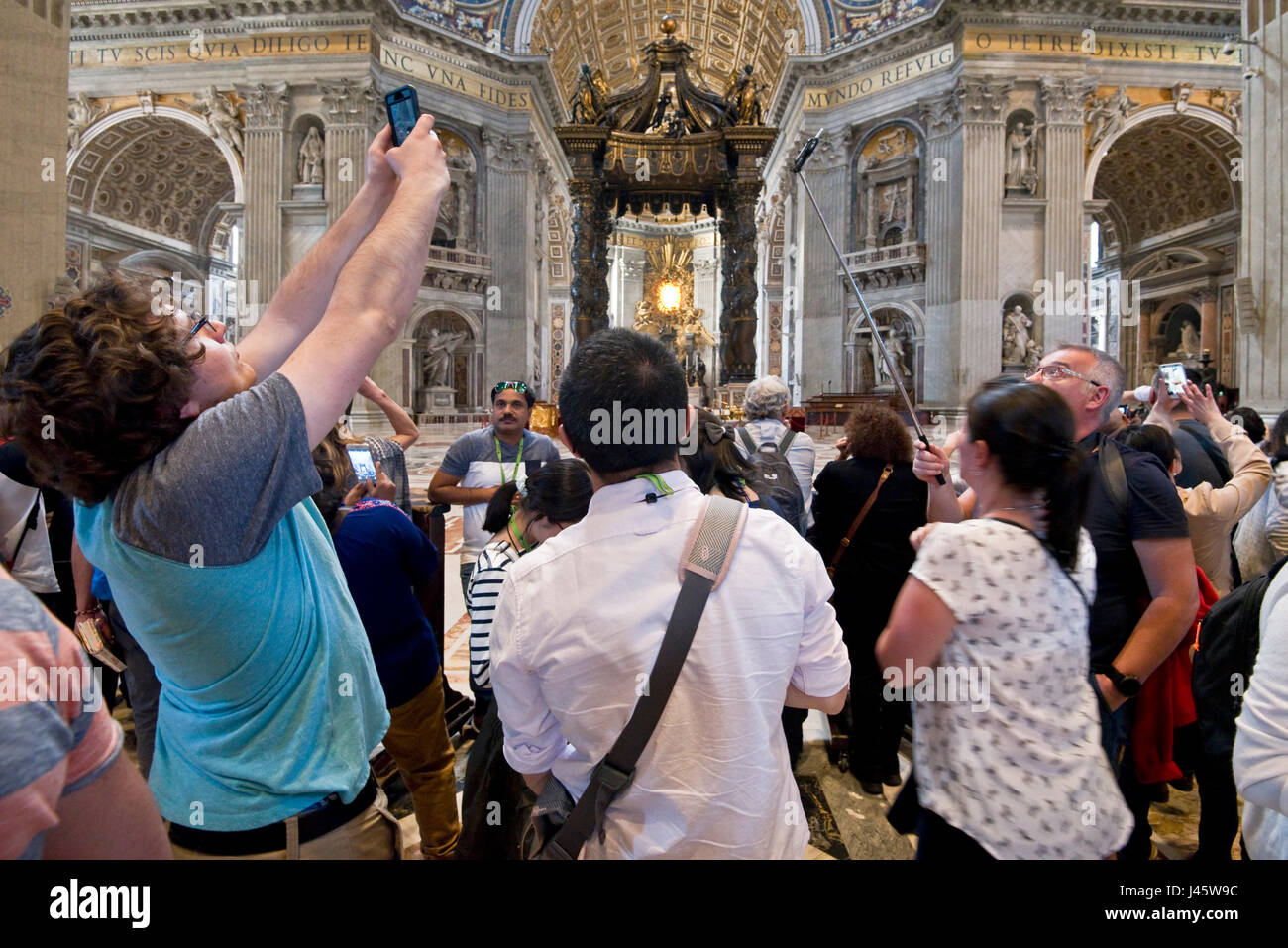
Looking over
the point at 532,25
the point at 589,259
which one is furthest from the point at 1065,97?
the point at 532,25

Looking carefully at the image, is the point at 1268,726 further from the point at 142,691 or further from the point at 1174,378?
the point at 142,691

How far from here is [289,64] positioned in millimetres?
16812

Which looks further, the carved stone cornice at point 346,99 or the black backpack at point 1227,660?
the carved stone cornice at point 346,99

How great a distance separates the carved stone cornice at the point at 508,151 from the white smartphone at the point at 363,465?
19539mm

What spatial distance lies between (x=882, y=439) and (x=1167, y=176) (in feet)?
78.0

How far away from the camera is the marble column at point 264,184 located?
54.8ft

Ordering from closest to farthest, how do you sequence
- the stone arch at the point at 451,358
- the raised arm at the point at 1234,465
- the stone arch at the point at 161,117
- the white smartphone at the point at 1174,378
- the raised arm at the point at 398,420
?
the raised arm at the point at 1234,465 < the white smartphone at the point at 1174,378 < the raised arm at the point at 398,420 < the stone arch at the point at 161,117 < the stone arch at the point at 451,358

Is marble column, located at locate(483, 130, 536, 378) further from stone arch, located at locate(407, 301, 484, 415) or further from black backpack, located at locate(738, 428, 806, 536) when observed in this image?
black backpack, located at locate(738, 428, 806, 536)

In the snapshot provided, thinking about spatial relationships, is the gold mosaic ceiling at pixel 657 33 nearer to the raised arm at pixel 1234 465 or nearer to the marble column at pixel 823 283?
the marble column at pixel 823 283

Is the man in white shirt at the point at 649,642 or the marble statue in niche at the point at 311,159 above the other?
the marble statue in niche at the point at 311,159

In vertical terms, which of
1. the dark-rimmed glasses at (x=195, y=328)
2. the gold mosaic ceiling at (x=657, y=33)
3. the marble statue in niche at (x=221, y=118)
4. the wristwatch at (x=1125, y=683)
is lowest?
the wristwatch at (x=1125, y=683)

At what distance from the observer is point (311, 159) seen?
17016 millimetres

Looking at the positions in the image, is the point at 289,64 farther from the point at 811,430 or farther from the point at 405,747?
the point at 405,747

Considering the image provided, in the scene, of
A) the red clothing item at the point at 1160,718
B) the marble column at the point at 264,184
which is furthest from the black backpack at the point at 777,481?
the marble column at the point at 264,184
